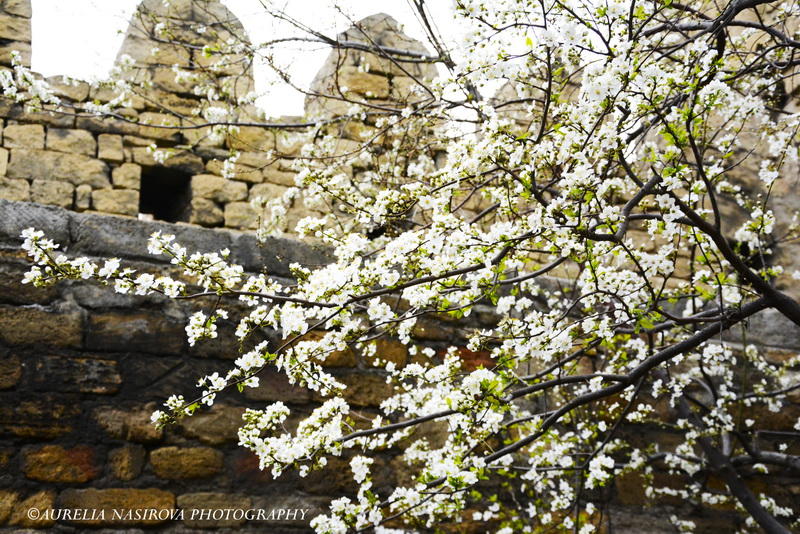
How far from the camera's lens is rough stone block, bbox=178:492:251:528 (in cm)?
239

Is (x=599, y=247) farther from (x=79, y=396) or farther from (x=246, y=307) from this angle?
(x=79, y=396)

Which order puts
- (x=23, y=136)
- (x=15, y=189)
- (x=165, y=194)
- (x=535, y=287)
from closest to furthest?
(x=535, y=287) → (x=15, y=189) → (x=23, y=136) → (x=165, y=194)

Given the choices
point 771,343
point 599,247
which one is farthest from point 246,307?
point 771,343

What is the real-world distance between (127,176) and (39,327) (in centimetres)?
190

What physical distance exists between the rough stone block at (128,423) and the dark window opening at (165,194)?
81.0 inches

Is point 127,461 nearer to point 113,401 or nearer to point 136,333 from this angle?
point 113,401

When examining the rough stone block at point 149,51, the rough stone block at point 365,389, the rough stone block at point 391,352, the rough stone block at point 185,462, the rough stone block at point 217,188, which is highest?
the rough stone block at point 149,51

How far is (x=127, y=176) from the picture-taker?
4082 millimetres

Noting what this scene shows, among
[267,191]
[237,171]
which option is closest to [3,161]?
[237,171]

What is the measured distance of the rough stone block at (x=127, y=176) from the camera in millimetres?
4059

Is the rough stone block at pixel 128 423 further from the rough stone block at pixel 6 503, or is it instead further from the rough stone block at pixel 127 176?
the rough stone block at pixel 127 176

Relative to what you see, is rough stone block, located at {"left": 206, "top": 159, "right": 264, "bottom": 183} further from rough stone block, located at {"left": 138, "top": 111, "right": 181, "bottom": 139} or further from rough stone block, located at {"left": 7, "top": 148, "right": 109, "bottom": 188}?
rough stone block, located at {"left": 7, "top": 148, "right": 109, "bottom": 188}

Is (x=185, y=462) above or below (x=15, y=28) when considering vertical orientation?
below

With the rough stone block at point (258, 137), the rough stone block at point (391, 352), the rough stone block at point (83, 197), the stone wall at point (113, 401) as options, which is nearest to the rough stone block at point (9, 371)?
the stone wall at point (113, 401)
